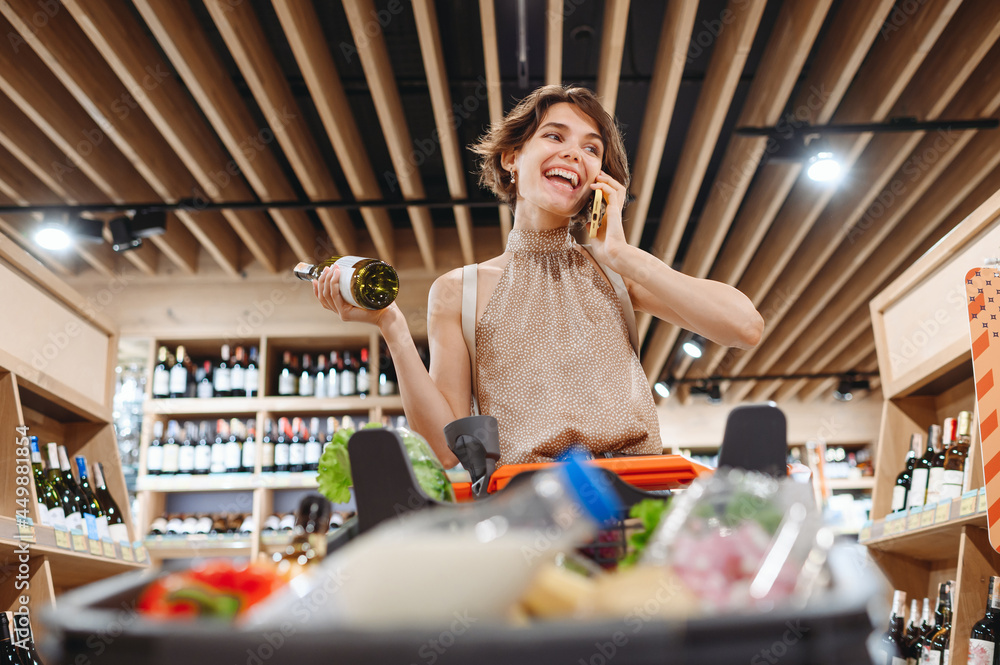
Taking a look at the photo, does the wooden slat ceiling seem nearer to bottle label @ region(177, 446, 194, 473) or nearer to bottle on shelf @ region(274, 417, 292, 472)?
bottle on shelf @ region(274, 417, 292, 472)

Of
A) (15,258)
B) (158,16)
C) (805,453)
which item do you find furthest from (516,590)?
(805,453)

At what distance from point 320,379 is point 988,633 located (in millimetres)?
4373

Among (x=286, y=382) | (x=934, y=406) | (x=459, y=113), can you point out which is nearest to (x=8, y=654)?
(x=934, y=406)

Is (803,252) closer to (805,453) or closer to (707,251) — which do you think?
(707,251)

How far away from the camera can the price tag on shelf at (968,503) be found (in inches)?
82.4

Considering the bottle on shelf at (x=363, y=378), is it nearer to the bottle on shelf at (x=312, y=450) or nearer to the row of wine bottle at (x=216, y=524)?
the bottle on shelf at (x=312, y=450)

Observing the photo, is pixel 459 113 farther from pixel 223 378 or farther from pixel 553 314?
pixel 553 314

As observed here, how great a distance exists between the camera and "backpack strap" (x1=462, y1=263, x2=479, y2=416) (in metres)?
1.19

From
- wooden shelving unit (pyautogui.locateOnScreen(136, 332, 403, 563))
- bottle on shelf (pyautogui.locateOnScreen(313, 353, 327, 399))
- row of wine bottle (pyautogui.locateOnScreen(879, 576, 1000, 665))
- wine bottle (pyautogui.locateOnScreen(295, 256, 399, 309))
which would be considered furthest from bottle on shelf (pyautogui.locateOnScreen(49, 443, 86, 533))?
row of wine bottle (pyautogui.locateOnScreen(879, 576, 1000, 665))

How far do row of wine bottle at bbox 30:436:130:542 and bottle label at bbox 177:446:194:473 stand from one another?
6.78 ft

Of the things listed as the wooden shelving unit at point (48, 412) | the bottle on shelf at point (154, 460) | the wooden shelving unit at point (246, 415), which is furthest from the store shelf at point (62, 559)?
the bottle on shelf at point (154, 460)

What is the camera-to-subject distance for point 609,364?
43.2 inches

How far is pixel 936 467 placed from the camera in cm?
271

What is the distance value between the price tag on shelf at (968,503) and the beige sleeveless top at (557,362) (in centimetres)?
143
